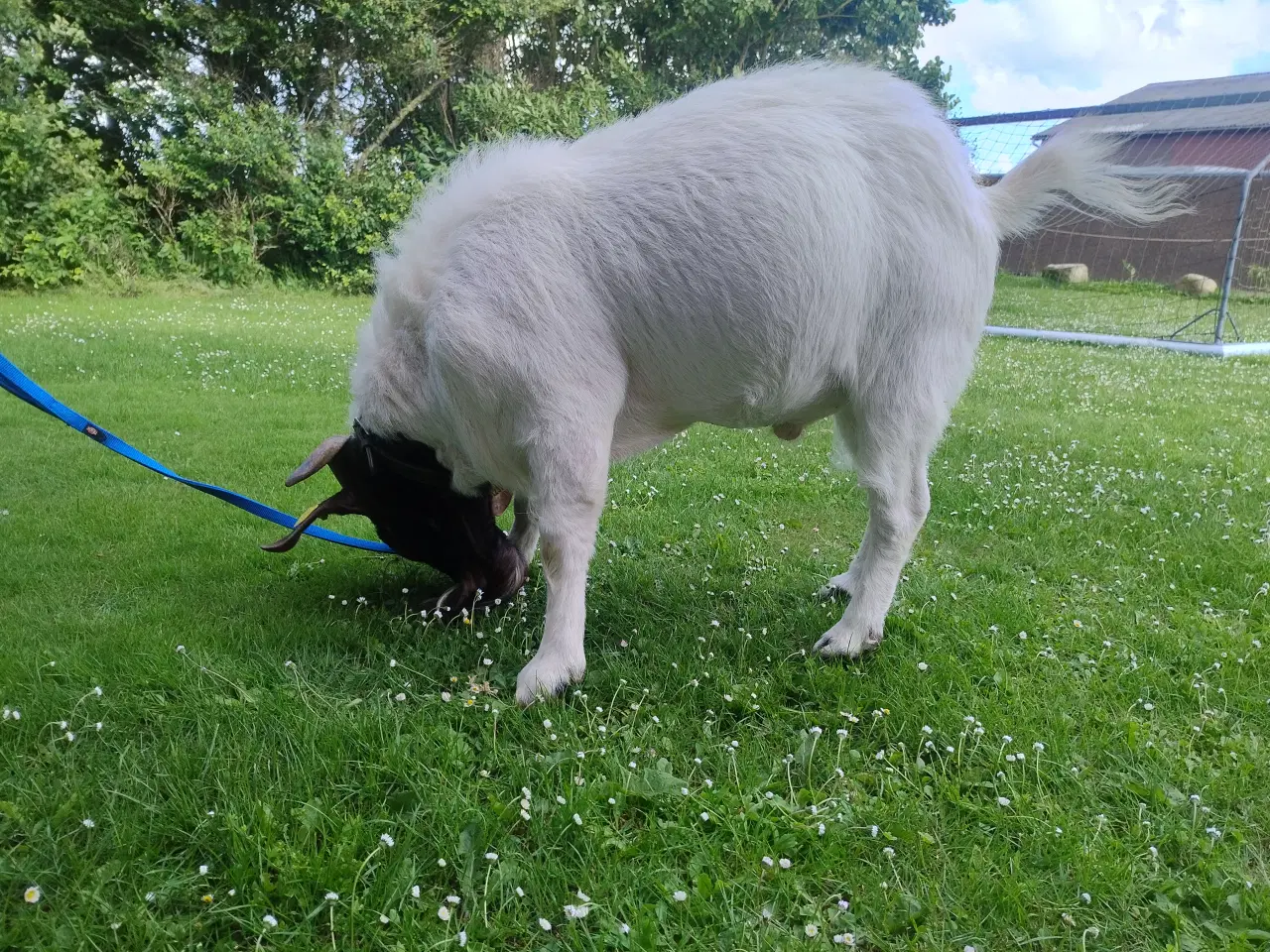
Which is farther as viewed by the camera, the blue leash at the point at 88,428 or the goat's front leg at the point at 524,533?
the goat's front leg at the point at 524,533

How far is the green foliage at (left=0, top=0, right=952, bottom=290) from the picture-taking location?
49.6ft

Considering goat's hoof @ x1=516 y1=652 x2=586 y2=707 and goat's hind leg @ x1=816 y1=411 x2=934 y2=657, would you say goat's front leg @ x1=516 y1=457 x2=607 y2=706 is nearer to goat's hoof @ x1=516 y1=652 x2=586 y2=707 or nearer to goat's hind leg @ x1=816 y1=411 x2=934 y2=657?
goat's hoof @ x1=516 y1=652 x2=586 y2=707

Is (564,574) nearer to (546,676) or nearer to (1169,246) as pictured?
(546,676)

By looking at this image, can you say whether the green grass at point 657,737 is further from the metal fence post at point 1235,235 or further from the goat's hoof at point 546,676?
the metal fence post at point 1235,235

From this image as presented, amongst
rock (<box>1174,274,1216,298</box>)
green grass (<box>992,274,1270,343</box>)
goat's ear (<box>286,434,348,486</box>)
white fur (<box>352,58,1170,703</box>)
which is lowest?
green grass (<box>992,274,1270,343</box>)

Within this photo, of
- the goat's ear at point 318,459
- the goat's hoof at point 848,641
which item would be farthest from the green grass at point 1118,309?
the goat's ear at point 318,459

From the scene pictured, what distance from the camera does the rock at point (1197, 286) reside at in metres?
19.2

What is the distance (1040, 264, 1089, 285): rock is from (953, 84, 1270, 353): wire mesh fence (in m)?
0.02

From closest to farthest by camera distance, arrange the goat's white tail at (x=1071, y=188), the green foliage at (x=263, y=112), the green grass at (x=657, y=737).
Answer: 1. the green grass at (x=657, y=737)
2. the goat's white tail at (x=1071, y=188)
3. the green foliage at (x=263, y=112)

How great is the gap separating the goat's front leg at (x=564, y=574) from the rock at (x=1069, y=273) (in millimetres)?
21215

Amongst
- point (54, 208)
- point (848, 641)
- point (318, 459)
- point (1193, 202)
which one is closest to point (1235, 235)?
point (1193, 202)

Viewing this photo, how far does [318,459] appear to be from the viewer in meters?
2.86

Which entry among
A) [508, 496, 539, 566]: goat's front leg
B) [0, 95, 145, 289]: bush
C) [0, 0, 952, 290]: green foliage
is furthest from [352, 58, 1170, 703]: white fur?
[0, 0, 952, 290]: green foliage

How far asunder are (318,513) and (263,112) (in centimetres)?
1765
